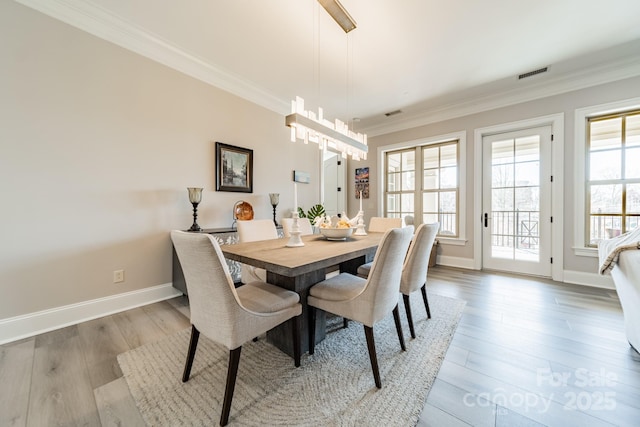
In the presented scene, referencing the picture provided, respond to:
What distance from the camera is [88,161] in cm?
207

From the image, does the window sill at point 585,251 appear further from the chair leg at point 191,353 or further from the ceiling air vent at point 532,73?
the chair leg at point 191,353

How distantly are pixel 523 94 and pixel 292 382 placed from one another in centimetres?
450

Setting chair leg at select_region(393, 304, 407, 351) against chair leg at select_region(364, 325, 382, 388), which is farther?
chair leg at select_region(393, 304, 407, 351)

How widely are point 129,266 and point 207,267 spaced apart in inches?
75.2

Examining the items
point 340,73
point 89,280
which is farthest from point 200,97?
point 89,280

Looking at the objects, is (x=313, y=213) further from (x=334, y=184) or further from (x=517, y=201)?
(x=517, y=201)

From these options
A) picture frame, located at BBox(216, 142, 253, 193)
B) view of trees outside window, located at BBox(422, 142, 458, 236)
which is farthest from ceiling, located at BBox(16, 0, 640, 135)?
view of trees outside window, located at BBox(422, 142, 458, 236)

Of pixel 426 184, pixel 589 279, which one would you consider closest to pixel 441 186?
pixel 426 184

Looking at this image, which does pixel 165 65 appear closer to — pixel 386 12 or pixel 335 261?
pixel 386 12

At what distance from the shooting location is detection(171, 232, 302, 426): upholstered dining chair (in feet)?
3.43

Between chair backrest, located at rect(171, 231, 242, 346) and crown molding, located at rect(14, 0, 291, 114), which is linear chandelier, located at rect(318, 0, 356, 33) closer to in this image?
crown molding, located at rect(14, 0, 291, 114)

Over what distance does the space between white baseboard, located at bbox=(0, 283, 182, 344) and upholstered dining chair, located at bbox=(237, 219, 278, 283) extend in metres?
1.09

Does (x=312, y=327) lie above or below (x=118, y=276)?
below

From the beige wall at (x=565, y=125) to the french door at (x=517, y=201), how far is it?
19cm
